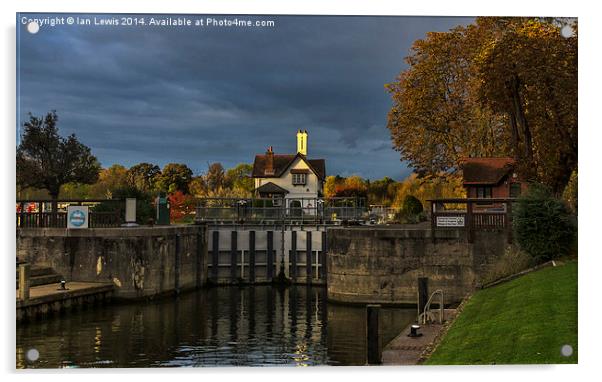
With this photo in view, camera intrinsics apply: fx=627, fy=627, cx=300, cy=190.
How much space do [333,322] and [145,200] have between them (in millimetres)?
14294

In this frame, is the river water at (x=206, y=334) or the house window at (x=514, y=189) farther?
the house window at (x=514, y=189)

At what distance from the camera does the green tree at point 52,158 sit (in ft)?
75.6

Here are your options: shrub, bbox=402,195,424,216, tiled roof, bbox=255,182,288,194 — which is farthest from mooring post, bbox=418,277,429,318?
tiled roof, bbox=255,182,288,194

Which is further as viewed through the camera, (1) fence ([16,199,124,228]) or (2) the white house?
(2) the white house

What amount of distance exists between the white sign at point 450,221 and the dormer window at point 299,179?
4012 centimetres

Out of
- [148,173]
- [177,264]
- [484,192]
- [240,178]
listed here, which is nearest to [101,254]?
[177,264]

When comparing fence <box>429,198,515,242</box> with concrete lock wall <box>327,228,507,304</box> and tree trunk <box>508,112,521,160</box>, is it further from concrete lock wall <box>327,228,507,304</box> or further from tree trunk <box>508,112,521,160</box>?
tree trunk <box>508,112,521,160</box>

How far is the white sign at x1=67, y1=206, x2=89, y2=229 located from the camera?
73.0ft

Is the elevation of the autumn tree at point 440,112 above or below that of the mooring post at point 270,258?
above

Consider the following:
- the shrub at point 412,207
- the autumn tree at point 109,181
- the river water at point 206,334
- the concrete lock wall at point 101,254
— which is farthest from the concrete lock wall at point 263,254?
the autumn tree at point 109,181

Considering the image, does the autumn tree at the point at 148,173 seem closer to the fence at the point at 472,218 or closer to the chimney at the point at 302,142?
the chimney at the point at 302,142

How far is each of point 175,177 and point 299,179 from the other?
15479 millimetres

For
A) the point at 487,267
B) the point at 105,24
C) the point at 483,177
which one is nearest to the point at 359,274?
the point at 487,267

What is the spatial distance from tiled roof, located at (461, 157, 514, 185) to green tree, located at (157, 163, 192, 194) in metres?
43.5
